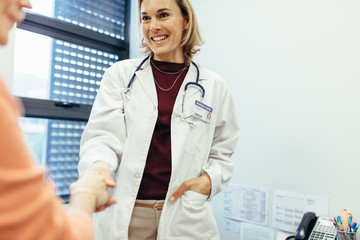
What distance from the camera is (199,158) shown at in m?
1.28

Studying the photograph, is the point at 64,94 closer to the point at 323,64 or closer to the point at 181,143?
the point at 181,143

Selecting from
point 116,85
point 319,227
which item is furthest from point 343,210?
point 116,85

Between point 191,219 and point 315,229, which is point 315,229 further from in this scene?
point 191,219

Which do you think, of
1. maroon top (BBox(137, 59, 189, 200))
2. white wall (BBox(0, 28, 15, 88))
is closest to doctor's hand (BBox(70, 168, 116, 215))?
maroon top (BBox(137, 59, 189, 200))

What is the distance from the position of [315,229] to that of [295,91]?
0.68m

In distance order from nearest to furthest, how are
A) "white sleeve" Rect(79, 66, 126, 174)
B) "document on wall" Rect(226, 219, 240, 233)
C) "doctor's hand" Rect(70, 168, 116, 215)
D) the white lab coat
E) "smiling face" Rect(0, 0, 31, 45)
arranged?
1. "smiling face" Rect(0, 0, 31, 45)
2. "doctor's hand" Rect(70, 168, 116, 215)
3. "white sleeve" Rect(79, 66, 126, 174)
4. the white lab coat
5. "document on wall" Rect(226, 219, 240, 233)

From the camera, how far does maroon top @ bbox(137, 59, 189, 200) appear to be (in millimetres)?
1189

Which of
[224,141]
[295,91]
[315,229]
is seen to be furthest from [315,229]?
[295,91]

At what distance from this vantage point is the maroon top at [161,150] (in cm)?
119

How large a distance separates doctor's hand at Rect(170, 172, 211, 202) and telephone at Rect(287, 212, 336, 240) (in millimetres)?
490

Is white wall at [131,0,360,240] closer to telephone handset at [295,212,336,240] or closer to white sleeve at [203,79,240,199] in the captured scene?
telephone handset at [295,212,336,240]

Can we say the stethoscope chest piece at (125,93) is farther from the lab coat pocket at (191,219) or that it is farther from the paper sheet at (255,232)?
the paper sheet at (255,232)

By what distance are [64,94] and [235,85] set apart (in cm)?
122

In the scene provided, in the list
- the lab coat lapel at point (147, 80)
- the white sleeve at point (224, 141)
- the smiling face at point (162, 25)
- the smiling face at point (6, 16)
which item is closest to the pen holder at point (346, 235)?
the white sleeve at point (224, 141)
